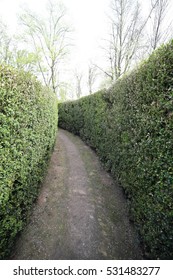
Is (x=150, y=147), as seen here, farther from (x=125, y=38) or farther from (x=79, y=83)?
(x=79, y=83)

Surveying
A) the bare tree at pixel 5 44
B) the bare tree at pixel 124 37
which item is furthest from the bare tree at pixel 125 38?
the bare tree at pixel 5 44

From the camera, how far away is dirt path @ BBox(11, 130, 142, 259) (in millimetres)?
3150

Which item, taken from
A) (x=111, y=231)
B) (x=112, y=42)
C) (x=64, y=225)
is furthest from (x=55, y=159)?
(x=112, y=42)

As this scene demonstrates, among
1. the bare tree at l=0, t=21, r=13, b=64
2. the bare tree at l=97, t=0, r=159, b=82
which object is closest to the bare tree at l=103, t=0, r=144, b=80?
the bare tree at l=97, t=0, r=159, b=82

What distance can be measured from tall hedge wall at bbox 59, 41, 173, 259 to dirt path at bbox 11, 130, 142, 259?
0.64 meters

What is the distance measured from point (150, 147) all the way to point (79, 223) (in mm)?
2723

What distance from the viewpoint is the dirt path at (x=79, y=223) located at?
3.15 m

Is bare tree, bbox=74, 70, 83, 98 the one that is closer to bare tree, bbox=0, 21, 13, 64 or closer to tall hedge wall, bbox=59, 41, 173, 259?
bare tree, bbox=0, 21, 13, 64

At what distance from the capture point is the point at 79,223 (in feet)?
12.7

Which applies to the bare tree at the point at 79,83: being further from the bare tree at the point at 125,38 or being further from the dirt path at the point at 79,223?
the dirt path at the point at 79,223

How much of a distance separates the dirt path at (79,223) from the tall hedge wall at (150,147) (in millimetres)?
636

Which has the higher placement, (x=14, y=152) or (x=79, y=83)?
(x=79, y=83)

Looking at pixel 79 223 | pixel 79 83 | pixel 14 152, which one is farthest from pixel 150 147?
pixel 79 83

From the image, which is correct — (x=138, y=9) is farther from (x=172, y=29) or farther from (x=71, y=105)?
(x=71, y=105)
